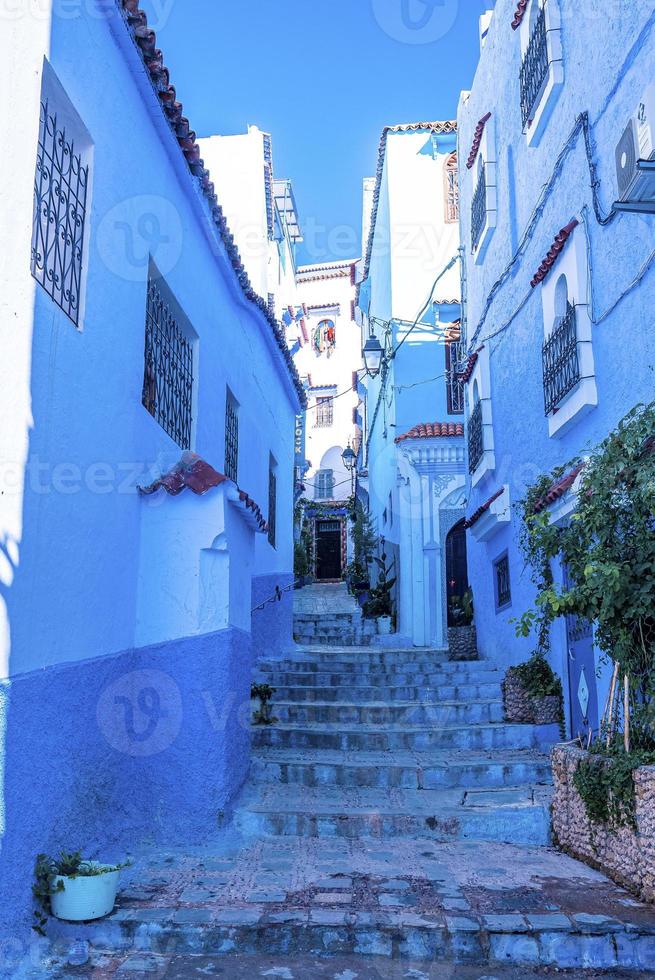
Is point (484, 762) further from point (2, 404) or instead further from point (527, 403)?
point (2, 404)

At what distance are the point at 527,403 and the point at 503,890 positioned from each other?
526cm

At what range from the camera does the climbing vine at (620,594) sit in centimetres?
471

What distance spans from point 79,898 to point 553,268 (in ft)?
20.7

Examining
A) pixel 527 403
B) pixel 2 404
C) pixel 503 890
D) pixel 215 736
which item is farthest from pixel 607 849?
pixel 527 403

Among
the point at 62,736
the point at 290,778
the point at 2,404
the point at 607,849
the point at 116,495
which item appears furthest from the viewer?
the point at 290,778

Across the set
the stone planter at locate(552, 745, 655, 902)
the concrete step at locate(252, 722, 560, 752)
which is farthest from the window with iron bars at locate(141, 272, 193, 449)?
the stone planter at locate(552, 745, 655, 902)

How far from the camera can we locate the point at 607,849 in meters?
5.01

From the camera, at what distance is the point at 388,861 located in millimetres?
5332

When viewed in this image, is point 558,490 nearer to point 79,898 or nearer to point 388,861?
point 388,861

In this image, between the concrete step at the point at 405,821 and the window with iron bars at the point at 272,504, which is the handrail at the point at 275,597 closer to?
the window with iron bars at the point at 272,504

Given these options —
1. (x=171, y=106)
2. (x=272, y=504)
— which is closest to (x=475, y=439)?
(x=272, y=504)

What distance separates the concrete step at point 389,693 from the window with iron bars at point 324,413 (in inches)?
1006

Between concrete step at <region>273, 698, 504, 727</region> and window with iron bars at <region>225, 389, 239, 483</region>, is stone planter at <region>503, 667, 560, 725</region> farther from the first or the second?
window with iron bars at <region>225, 389, 239, 483</region>

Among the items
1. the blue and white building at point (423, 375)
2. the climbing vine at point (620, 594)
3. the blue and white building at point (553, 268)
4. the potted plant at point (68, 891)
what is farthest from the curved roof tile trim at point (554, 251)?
the blue and white building at point (423, 375)
